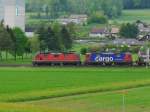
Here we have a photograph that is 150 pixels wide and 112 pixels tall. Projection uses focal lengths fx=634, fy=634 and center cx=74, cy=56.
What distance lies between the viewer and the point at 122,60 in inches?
3248

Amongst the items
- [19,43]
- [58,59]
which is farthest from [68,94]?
[19,43]

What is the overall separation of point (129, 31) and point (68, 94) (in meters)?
153

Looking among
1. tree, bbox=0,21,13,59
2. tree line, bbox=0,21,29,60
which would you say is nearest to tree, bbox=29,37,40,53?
tree line, bbox=0,21,29,60

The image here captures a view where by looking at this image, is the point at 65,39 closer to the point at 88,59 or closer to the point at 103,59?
the point at 88,59

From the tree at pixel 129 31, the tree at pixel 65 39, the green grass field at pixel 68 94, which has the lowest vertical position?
the tree at pixel 129 31

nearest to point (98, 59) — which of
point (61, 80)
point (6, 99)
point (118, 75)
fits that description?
point (118, 75)

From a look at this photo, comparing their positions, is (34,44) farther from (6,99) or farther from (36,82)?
(6,99)

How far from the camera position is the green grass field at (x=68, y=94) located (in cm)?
3453

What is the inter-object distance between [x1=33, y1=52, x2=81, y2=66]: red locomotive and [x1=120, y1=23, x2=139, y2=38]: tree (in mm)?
108548

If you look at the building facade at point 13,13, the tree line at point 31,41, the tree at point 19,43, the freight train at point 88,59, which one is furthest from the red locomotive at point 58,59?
the building facade at point 13,13

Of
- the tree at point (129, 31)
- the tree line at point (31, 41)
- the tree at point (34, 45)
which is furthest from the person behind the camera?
the tree at point (129, 31)

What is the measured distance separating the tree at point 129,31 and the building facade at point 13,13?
3260 cm

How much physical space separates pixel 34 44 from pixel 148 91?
61930mm

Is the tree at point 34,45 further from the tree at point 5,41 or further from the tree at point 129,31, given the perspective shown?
the tree at point 129,31
